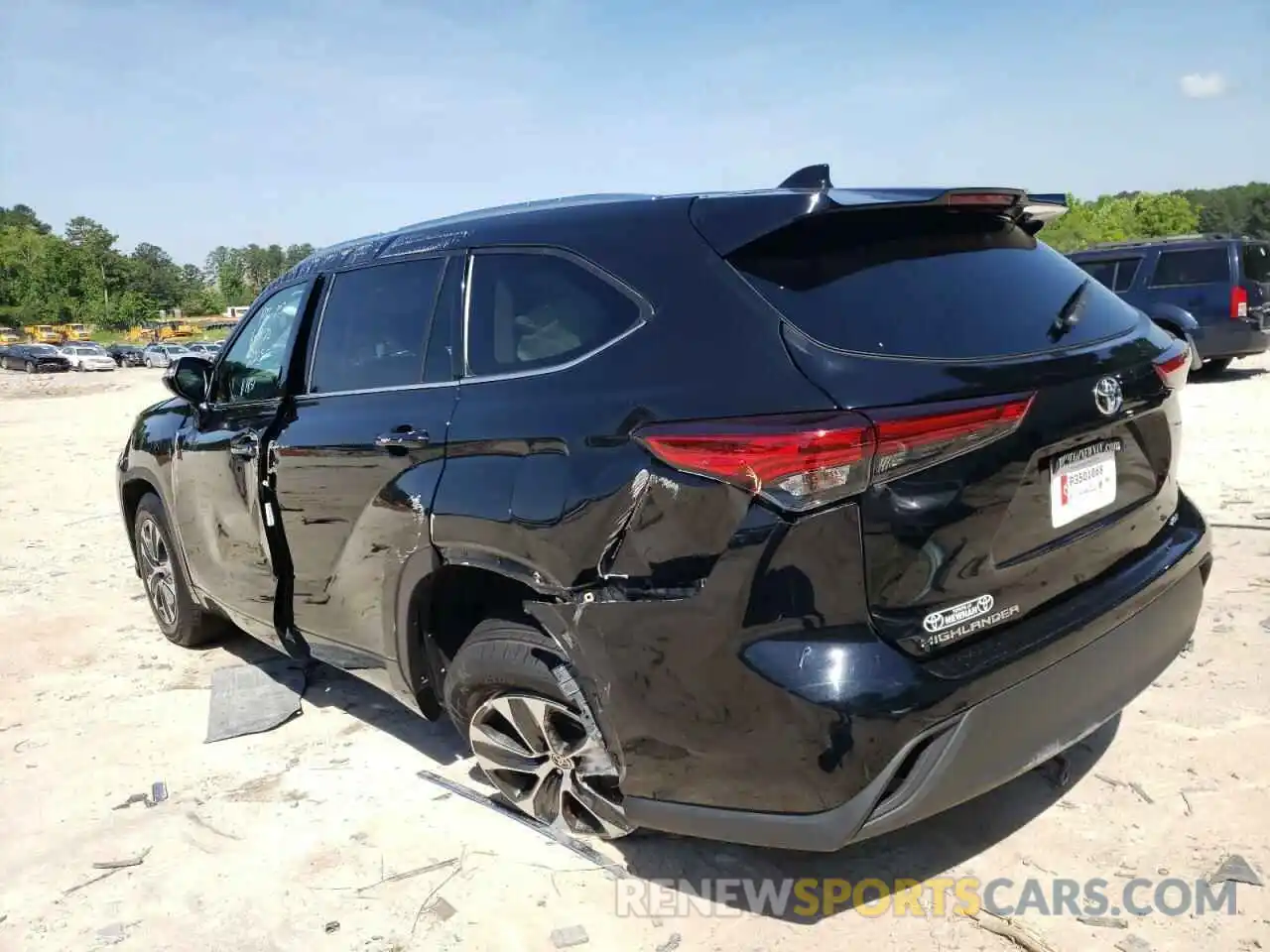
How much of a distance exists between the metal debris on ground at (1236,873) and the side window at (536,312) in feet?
7.07

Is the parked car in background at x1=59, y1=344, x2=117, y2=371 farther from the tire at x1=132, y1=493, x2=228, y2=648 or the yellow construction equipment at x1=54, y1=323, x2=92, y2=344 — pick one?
the tire at x1=132, y1=493, x2=228, y2=648

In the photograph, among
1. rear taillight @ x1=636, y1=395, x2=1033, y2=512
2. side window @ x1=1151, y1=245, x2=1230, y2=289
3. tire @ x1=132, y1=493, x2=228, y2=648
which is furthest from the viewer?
side window @ x1=1151, y1=245, x2=1230, y2=289

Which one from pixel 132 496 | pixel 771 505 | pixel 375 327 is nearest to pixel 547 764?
pixel 771 505

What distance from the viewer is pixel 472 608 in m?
3.03

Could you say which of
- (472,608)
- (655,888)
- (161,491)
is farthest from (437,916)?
(161,491)

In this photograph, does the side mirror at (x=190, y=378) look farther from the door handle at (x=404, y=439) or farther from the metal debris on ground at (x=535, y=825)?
the metal debris on ground at (x=535, y=825)

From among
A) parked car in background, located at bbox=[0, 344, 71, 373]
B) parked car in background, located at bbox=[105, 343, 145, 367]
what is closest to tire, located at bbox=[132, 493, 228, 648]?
parked car in background, located at bbox=[0, 344, 71, 373]

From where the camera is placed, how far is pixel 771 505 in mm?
2098

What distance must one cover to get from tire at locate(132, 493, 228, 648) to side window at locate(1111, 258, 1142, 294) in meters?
12.3

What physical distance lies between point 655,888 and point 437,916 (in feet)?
2.04

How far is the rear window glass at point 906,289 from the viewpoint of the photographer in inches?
88.8

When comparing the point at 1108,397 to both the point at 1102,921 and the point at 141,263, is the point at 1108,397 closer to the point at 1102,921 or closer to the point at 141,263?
the point at 1102,921

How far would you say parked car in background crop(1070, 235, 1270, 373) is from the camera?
40.6 ft

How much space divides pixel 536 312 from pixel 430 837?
5.64ft
